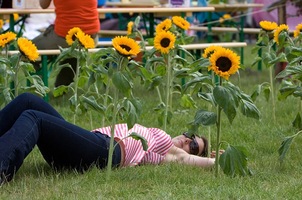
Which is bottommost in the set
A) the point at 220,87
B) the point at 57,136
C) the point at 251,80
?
the point at 251,80

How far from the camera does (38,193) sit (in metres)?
3.77

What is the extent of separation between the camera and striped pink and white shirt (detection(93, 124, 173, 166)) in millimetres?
4297

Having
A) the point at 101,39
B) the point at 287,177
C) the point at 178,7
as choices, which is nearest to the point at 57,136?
the point at 287,177

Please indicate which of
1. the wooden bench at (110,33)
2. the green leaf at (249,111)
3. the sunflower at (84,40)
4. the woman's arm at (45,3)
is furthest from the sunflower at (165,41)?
the wooden bench at (110,33)

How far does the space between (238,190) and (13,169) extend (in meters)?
1.10

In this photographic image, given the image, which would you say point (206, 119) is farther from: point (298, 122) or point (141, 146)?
point (298, 122)

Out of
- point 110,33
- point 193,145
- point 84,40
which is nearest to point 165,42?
point 84,40

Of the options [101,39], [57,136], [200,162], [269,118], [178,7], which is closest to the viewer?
[57,136]

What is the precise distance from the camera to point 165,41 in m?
4.62

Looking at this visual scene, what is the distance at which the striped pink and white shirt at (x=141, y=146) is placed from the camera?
430cm

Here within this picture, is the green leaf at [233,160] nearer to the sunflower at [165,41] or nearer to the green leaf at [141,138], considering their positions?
the green leaf at [141,138]

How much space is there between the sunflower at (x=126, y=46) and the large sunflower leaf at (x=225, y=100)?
1.41 ft

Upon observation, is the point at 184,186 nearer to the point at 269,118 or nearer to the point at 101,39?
the point at 269,118

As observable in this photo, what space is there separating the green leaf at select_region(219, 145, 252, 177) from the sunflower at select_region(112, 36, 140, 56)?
0.71 meters
